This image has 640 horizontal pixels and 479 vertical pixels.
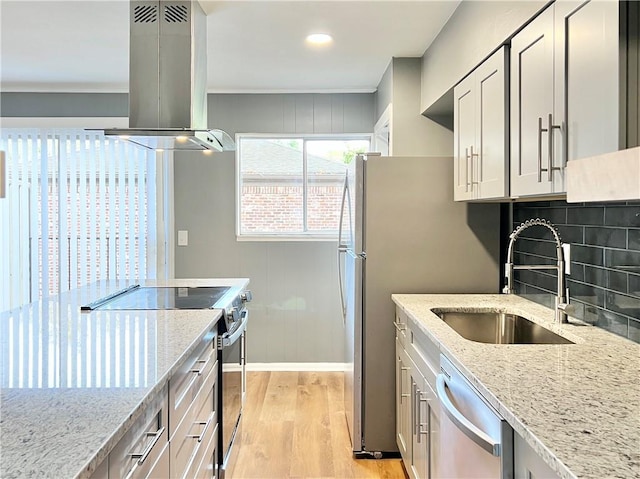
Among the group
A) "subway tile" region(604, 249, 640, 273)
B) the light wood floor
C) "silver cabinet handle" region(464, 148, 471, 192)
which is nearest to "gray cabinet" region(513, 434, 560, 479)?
"subway tile" region(604, 249, 640, 273)

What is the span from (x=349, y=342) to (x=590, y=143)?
1.98 m

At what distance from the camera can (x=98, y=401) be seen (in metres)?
1.16

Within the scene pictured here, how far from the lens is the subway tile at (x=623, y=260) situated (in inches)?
69.2

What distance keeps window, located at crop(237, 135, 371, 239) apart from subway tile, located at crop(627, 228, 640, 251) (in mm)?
2795

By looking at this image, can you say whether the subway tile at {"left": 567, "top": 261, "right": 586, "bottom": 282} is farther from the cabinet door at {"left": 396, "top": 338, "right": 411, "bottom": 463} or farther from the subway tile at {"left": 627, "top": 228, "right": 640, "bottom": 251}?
the cabinet door at {"left": 396, "top": 338, "right": 411, "bottom": 463}

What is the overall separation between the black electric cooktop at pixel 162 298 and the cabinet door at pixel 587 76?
1583 millimetres

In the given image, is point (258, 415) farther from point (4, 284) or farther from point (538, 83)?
point (538, 83)

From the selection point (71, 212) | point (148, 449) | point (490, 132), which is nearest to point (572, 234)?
point (490, 132)

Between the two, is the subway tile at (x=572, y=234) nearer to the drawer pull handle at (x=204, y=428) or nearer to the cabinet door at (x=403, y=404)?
the cabinet door at (x=403, y=404)

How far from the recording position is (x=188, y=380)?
1.75 metres

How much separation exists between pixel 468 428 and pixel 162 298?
1.64m

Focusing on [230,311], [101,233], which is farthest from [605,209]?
[101,233]

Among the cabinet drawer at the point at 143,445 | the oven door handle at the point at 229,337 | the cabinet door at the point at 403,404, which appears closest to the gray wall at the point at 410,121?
the cabinet door at the point at 403,404

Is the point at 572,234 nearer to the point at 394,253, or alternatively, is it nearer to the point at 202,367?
the point at 394,253
